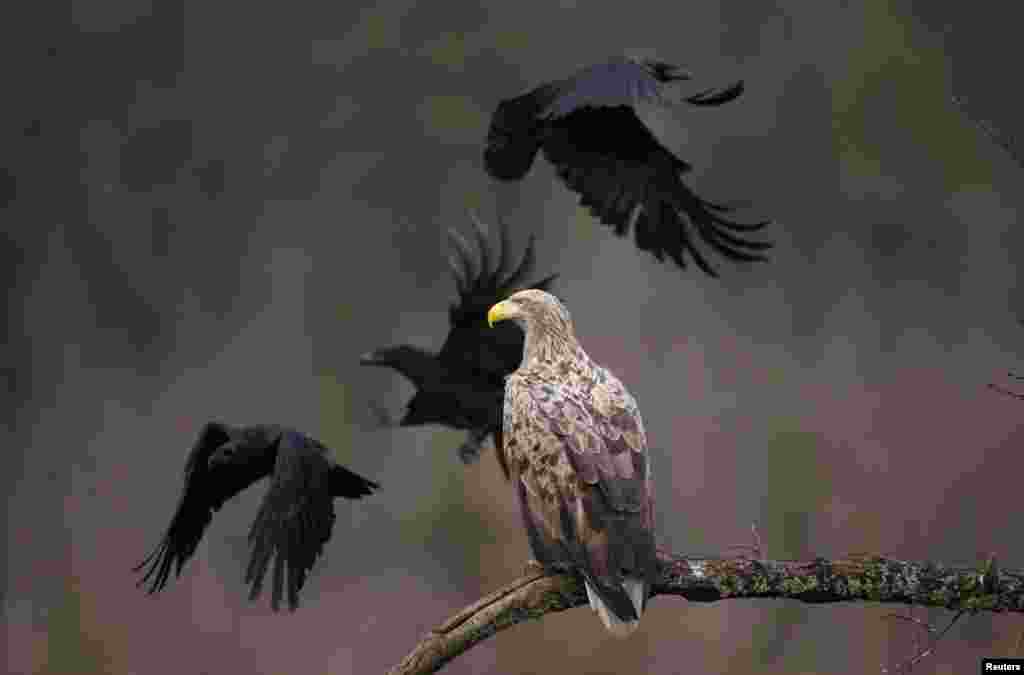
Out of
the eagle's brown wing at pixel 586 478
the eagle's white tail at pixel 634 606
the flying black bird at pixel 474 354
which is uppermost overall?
the flying black bird at pixel 474 354

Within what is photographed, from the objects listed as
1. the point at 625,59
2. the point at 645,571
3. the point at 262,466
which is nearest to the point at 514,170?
the point at 625,59

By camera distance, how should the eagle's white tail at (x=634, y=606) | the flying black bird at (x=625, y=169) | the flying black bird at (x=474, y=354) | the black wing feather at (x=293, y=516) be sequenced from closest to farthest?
1. the eagle's white tail at (x=634, y=606)
2. the black wing feather at (x=293, y=516)
3. the flying black bird at (x=625, y=169)
4. the flying black bird at (x=474, y=354)

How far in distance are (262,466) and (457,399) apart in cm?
112

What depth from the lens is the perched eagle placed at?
2361 millimetres

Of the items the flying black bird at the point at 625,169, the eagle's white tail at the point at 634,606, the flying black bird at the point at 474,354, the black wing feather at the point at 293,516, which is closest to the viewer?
the eagle's white tail at the point at 634,606

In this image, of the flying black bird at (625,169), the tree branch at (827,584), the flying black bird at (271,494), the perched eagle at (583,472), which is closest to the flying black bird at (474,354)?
the flying black bird at (625,169)

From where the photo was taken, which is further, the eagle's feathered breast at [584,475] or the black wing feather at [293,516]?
the black wing feather at [293,516]

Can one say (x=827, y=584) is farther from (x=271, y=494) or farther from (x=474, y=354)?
(x=474, y=354)

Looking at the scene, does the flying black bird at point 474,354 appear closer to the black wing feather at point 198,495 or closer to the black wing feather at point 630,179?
the black wing feather at point 630,179

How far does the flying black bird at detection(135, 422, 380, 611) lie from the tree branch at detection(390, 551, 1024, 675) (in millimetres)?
598

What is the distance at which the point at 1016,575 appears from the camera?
238 centimetres

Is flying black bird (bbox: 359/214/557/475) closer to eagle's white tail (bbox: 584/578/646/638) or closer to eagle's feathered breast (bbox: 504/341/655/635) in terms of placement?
eagle's feathered breast (bbox: 504/341/655/635)

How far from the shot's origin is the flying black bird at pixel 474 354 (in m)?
4.20

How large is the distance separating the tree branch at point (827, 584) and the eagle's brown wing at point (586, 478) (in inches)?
2.9
